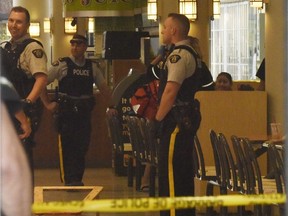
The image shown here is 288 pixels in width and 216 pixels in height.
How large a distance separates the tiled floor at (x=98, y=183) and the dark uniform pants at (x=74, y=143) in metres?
0.36

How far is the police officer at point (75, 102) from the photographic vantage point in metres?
12.6

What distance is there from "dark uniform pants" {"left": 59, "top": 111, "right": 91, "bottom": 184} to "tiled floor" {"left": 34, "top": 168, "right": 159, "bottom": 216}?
0.36 meters

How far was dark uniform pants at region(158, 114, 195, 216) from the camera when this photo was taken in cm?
867

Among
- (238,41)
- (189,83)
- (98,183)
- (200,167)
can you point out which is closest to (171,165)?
(189,83)

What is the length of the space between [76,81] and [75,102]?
0.81 ft

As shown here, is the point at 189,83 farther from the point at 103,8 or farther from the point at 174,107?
the point at 103,8

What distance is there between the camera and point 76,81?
41.2 ft

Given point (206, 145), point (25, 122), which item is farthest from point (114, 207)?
point (206, 145)

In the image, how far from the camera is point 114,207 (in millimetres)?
3898

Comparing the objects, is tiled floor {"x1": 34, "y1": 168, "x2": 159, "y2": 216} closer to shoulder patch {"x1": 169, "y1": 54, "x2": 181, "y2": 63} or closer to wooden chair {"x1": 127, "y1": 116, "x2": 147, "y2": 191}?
wooden chair {"x1": 127, "y1": 116, "x2": 147, "y2": 191}

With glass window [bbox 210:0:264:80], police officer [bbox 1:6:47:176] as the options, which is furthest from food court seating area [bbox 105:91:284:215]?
glass window [bbox 210:0:264:80]

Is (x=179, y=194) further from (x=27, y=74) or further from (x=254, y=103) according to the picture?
(x=254, y=103)

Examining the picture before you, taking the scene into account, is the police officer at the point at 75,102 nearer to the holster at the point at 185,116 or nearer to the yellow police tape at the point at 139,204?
the holster at the point at 185,116

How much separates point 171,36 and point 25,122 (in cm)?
176
